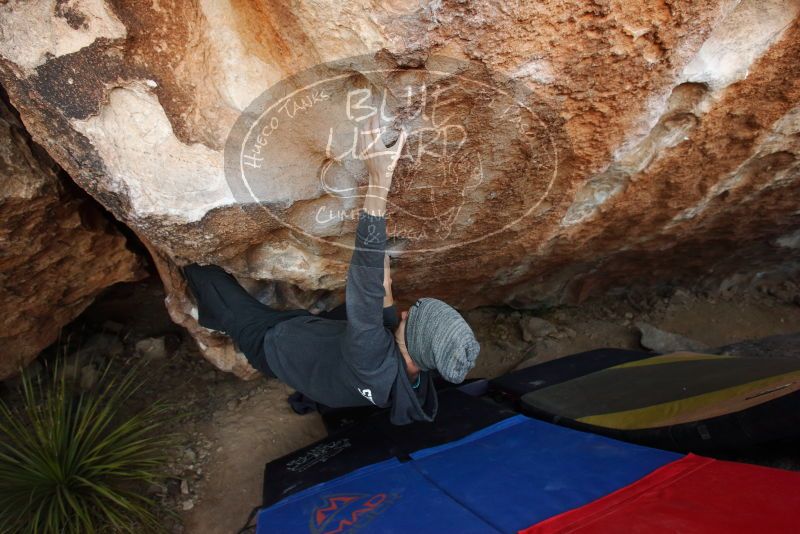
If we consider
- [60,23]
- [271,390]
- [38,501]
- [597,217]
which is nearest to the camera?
[60,23]

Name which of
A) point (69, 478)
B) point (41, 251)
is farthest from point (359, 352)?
point (69, 478)

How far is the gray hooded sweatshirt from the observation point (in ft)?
4.95

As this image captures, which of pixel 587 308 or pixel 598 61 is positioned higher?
pixel 598 61

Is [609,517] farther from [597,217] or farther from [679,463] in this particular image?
[597,217]

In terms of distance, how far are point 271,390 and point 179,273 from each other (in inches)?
45.0

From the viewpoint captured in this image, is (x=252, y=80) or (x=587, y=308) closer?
(x=252, y=80)

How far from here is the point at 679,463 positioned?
6.11ft

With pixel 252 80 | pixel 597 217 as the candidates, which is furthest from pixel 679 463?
pixel 252 80

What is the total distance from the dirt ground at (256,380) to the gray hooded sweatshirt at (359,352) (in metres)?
1.03

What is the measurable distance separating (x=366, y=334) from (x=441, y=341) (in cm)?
23

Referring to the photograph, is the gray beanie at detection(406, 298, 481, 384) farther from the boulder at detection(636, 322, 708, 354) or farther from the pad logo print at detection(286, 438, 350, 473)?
the boulder at detection(636, 322, 708, 354)

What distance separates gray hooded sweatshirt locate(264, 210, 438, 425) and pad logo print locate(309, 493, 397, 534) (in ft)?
1.00

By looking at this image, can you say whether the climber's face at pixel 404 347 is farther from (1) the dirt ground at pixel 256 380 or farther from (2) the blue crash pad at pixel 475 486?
(1) the dirt ground at pixel 256 380

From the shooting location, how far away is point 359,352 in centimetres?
162
